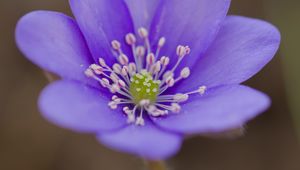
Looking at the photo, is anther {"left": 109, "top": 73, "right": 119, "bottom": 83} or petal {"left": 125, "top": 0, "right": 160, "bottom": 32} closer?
anther {"left": 109, "top": 73, "right": 119, "bottom": 83}

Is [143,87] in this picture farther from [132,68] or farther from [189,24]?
[189,24]

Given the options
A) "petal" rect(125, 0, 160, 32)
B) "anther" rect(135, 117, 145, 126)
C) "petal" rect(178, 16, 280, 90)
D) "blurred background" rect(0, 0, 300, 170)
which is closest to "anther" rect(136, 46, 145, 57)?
"petal" rect(125, 0, 160, 32)

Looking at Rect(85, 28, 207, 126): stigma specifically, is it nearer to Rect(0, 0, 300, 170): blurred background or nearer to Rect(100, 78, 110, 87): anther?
Rect(100, 78, 110, 87): anther

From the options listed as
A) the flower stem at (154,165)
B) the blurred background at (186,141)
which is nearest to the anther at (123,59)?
the flower stem at (154,165)

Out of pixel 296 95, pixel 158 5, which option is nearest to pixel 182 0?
pixel 158 5

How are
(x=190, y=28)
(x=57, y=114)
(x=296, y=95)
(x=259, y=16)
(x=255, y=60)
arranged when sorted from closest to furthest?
(x=57, y=114)
(x=255, y=60)
(x=190, y=28)
(x=296, y=95)
(x=259, y=16)

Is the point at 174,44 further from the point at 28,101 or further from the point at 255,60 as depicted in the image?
the point at 28,101

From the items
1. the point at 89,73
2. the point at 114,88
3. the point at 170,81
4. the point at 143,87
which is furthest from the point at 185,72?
the point at 89,73
